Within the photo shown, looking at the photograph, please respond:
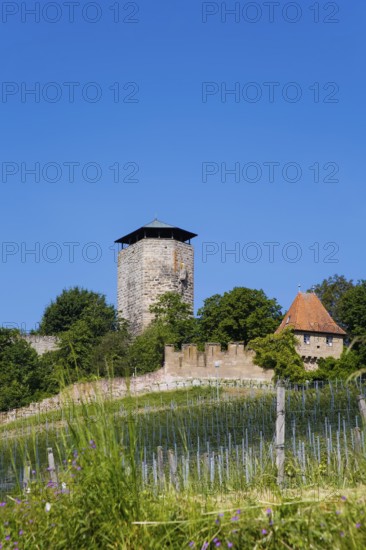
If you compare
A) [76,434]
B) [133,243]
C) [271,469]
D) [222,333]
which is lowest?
[271,469]

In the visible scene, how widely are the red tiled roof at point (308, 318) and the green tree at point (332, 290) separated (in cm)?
576

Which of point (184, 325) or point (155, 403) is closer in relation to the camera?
point (155, 403)

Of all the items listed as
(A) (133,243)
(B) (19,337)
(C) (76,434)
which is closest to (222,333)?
(B) (19,337)

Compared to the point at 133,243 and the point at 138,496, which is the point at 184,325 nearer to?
the point at 133,243

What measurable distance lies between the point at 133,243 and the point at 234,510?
49.0 metres

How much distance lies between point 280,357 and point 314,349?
467 centimetres

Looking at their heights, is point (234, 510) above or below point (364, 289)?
below

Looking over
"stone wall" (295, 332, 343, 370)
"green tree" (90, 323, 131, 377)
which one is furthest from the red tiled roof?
"green tree" (90, 323, 131, 377)

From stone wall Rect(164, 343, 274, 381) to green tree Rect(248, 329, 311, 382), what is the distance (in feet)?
0.96

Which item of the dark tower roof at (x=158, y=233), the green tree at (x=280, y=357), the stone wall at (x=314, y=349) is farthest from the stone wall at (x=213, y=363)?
the dark tower roof at (x=158, y=233)

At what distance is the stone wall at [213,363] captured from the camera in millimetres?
36219

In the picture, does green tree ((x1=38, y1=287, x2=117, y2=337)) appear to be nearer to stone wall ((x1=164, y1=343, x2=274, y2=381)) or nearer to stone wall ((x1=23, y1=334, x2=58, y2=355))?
stone wall ((x1=23, y1=334, x2=58, y2=355))

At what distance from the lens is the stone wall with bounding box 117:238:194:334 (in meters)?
47.6

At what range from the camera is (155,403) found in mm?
31656
